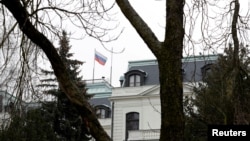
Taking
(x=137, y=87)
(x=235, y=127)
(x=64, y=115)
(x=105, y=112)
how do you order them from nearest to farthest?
1. (x=235, y=127)
2. (x=64, y=115)
3. (x=137, y=87)
4. (x=105, y=112)

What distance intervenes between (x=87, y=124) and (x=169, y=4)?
169cm

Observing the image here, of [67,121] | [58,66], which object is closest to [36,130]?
[67,121]

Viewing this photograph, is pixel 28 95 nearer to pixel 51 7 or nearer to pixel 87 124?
pixel 51 7

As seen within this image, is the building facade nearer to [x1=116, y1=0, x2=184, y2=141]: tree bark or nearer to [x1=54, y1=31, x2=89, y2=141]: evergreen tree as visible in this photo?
[x1=54, y1=31, x2=89, y2=141]: evergreen tree

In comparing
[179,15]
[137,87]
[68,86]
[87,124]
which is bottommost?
[87,124]

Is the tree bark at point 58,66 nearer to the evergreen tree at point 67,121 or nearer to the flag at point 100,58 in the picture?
the evergreen tree at point 67,121

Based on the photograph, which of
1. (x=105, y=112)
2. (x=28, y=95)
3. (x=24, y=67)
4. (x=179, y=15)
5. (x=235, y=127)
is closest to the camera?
(x=179, y=15)

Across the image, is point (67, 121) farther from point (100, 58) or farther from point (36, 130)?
point (100, 58)

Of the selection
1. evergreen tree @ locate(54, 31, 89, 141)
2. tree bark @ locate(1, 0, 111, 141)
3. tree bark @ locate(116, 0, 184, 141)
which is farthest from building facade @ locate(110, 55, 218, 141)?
tree bark @ locate(116, 0, 184, 141)

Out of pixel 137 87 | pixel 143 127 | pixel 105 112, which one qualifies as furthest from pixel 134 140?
pixel 105 112

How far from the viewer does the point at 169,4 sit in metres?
6.36

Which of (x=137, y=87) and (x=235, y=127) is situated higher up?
(x=137, y=87)

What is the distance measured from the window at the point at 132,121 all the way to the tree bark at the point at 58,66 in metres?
30.1

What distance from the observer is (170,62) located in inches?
242
